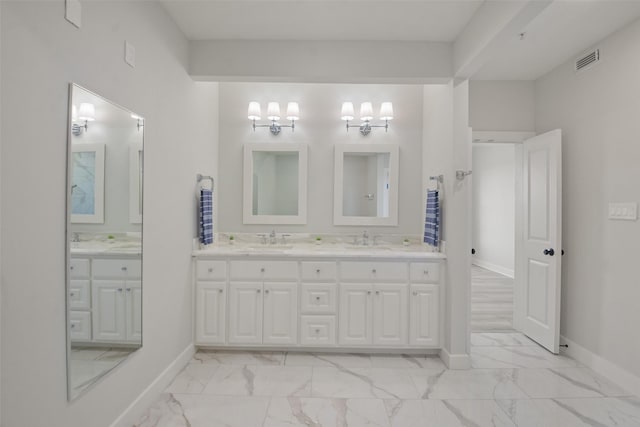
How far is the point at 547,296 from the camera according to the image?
3.02 metres

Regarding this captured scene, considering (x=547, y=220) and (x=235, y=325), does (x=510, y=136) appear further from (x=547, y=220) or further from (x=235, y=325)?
(x=235, y=325)

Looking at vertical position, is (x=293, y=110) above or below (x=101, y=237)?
above

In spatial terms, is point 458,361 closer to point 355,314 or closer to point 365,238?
point 355,314

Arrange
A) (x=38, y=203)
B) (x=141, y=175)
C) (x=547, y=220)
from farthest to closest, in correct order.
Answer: (x=547, y=220) < (x=141, y=175) < (x=38, y=203)

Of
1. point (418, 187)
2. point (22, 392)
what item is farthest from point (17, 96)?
point (418, 187)

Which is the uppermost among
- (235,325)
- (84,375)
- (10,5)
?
(10,5)

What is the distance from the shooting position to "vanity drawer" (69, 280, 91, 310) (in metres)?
1.44

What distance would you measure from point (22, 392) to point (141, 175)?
1.18 m

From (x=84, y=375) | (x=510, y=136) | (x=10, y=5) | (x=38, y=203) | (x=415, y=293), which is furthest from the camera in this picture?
(x=510, y=136)

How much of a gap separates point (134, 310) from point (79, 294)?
47cm

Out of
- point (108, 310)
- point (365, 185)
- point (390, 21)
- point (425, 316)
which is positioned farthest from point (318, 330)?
point (390, 21)

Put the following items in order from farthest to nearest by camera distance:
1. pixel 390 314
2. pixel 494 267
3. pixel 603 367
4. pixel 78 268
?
pixel 494 267, pixel 390 314, pixel 603 367, pixel 78 268

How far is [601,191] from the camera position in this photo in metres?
2.63

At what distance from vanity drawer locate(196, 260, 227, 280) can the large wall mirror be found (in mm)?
860
